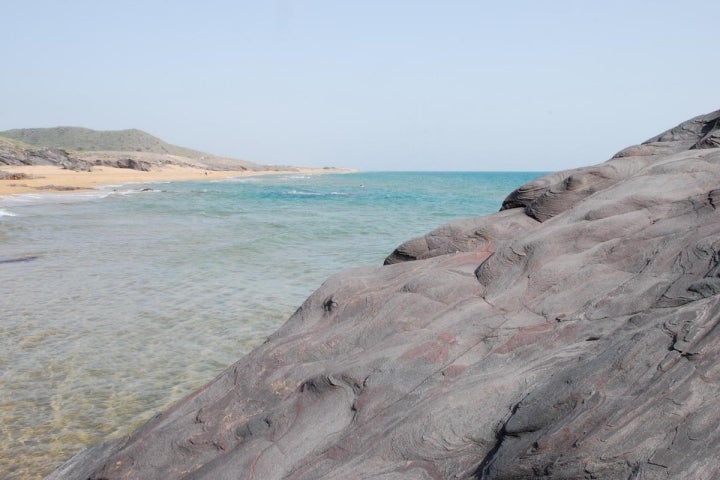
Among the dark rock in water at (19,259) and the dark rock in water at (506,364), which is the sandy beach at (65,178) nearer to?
the dark rock in water at (19,259)

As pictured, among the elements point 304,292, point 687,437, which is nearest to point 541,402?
point 687,437

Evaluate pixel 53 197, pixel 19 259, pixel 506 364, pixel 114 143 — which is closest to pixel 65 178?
pixel 53 197

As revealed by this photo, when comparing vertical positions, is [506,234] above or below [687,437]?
above

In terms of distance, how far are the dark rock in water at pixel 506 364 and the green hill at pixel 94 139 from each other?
452 feet

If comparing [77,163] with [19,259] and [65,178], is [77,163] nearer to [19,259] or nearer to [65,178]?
[65,178]

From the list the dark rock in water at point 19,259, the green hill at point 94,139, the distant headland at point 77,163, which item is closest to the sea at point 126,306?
the dark rock in water at point 19,259

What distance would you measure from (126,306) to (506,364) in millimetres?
9770

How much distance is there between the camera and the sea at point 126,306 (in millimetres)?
7936

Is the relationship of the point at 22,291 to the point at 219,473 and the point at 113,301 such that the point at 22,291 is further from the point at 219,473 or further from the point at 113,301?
the point at 219,473

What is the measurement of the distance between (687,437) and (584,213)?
134 inches

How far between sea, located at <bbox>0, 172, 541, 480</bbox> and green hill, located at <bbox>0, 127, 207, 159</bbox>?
117 m

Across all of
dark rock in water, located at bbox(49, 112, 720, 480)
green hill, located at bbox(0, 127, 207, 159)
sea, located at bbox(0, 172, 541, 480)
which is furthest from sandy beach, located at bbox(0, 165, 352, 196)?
green hill, located at bbox(0, 127, 207, 159)

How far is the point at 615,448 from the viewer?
3.53m

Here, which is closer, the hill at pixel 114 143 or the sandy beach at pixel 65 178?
the sandy beach at pixel 65 178
